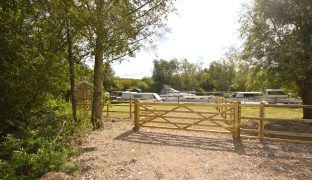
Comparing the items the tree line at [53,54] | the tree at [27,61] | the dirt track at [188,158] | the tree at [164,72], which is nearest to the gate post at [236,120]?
the dirt track at [188,158]

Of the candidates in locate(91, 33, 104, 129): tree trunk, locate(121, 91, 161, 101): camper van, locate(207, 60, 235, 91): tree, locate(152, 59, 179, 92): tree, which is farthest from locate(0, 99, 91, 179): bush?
locate(152, 59, 179, 92): tree

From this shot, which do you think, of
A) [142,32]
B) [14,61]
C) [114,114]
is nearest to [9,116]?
[14,61]

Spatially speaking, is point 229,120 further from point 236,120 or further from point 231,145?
point 231,145

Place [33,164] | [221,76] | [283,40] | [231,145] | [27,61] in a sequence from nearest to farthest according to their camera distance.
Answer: [33,164], [231,145], [27,61], [283,40], [221,76]

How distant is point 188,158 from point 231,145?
218cm

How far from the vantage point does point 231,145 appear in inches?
360

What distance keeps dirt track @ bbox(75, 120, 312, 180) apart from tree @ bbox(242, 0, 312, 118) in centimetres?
664

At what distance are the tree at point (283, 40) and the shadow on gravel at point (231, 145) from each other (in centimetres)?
631

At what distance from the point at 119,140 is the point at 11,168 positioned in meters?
3.74

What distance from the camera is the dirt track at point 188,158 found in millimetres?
6484

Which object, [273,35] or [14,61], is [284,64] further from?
[14,61]

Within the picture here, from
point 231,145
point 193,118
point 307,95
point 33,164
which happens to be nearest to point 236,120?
point 231,145

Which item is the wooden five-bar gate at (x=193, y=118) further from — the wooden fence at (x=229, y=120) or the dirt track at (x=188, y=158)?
the dirt track at (x=188, y=158)

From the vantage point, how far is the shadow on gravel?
8.13 metres
